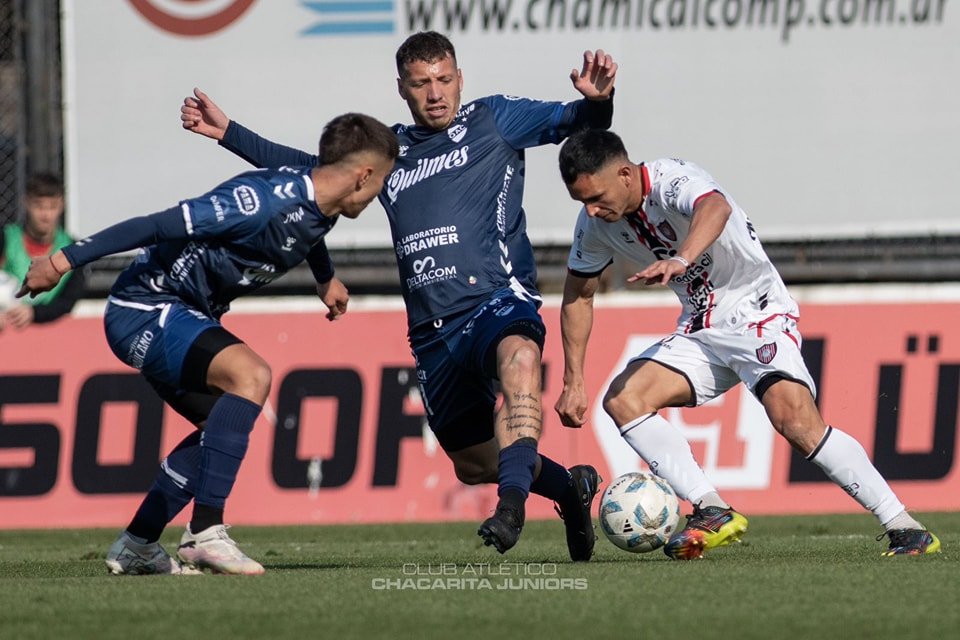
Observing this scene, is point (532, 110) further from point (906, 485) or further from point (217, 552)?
point (906, 485)

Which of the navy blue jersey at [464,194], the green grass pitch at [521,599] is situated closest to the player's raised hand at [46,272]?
the green grass pitch at [521,599]

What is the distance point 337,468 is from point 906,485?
404cm

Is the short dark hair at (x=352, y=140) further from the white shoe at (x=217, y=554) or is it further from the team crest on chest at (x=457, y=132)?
the white shoe at (x=217, y=554)

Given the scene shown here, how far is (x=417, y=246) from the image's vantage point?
23.7 ft

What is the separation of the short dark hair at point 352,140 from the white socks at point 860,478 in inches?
92.7

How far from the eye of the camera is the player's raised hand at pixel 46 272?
5.81 meters

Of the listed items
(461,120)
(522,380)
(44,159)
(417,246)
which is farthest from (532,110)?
(44,159)

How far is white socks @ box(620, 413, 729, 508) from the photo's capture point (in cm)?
703

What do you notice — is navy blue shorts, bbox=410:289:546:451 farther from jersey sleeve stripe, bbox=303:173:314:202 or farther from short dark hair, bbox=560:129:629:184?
jersey sleeve stripe, bbox=303:173:314:202

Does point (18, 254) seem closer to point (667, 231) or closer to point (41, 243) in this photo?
point (41, 243)

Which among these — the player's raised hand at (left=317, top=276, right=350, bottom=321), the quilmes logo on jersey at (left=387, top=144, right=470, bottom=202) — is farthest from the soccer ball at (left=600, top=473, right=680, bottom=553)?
the quilmes logo on jersey at (left=387, top=144, right=470, bottom=202)

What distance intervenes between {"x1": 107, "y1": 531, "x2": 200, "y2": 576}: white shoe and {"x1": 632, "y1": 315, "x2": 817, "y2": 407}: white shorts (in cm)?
238

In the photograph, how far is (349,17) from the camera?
1354 centimetres

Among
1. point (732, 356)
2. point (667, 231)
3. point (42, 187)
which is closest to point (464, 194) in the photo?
point (667, 231)
